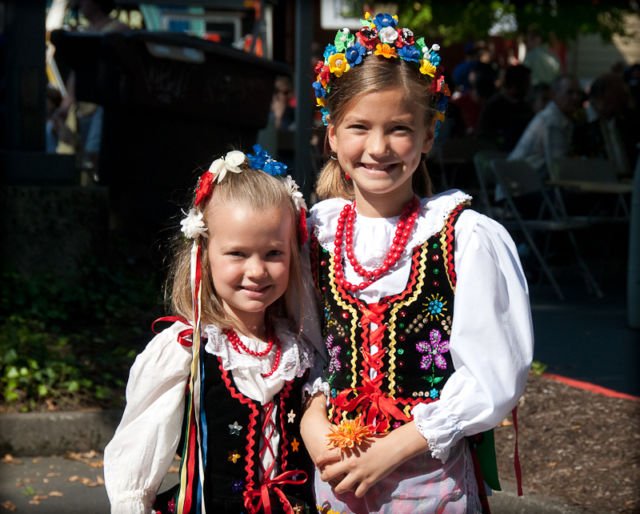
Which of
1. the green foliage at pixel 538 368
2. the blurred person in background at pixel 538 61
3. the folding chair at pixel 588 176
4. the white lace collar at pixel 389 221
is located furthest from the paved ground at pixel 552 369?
the blurred person in background at pixel 538 61

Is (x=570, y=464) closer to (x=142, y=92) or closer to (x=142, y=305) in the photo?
(x=142, y=305)

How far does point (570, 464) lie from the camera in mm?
4711

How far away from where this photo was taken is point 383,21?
2.66 m

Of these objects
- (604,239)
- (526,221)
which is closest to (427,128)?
(526,221)

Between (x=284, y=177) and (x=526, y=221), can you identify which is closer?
(x=284, y=177)

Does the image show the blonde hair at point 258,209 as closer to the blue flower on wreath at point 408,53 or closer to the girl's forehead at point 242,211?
the girl's forehead at point 242,211

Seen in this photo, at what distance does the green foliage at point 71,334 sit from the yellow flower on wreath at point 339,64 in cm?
269

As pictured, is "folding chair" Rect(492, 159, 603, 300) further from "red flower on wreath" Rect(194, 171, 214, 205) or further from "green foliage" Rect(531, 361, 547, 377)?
"red flower on wreath" Rect(194, 171, 214, 205)

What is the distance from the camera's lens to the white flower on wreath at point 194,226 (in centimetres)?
273

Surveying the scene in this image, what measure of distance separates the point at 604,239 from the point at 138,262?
4711 millimetres

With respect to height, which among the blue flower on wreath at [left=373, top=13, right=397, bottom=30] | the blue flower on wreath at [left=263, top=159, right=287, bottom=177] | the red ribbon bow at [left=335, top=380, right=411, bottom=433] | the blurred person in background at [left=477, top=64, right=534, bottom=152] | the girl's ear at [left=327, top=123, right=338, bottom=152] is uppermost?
the blurred person in background at [left=477, top=64, right=534, bottom=152]

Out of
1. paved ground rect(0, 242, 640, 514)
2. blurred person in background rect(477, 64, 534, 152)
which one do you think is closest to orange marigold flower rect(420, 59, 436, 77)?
paved ground rect(0, 242, 640, 514)

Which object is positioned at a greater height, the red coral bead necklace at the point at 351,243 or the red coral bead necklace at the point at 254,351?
the red coral bead necklace at the point at 351,243

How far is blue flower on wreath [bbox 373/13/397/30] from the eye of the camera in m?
2.66
